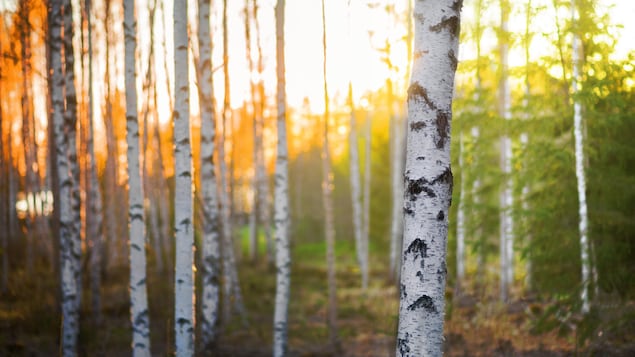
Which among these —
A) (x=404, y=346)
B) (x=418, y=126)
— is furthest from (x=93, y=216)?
(x=418, y=126)

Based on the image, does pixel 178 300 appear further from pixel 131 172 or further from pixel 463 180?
pixel 463 180

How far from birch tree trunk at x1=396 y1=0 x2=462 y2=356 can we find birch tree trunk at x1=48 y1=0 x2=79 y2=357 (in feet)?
22.0

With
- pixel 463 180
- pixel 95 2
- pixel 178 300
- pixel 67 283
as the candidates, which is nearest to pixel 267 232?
pixel 95 2

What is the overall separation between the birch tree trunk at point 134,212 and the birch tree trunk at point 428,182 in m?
4.96

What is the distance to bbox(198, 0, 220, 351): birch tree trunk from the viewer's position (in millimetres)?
9391

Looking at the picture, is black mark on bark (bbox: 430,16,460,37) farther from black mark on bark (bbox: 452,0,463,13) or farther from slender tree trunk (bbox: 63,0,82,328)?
slender tree trunk (bbox: 63,0,82,328)

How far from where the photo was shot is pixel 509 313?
1281 cm

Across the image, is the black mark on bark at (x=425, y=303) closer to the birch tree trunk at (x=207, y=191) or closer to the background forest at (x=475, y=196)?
the background forest at (x=475, y=196)

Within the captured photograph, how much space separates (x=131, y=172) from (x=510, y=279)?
41.3ft

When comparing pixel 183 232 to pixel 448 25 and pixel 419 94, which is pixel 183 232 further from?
pixel 448 25

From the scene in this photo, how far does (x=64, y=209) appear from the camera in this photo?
8742mm

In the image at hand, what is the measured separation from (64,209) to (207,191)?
7.79 feet

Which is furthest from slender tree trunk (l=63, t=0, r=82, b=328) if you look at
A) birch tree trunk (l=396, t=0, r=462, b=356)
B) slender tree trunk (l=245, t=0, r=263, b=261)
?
birch tree trunk (l=396, t=0, r=462, b=356)

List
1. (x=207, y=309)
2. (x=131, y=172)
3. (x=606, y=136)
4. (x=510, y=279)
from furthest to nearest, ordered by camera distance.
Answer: (x=510, y=279), (x=207, y=309), (x=606, y=136), (x=131, y=172)
